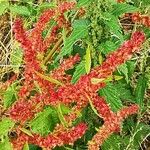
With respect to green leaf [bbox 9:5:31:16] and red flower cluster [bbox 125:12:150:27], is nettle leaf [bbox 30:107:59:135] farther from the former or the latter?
green leaf [bbox 9:5:31:16]

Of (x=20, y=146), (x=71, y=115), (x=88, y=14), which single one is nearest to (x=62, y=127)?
(x=71, y=115)

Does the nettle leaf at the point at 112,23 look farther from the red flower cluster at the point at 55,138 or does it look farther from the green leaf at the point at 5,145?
the green leaf at the point at 5,145

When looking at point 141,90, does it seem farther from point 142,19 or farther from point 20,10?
point 20,10

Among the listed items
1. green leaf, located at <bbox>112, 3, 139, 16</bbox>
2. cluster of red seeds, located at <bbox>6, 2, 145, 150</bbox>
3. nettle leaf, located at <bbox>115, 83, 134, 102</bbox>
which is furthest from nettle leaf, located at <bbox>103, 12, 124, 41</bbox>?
nettle leaf, located at <bbox>115, 83, 134, 102</bbox>

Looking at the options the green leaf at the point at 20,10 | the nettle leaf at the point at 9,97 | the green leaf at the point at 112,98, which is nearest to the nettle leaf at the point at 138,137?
the green leaf at the point at 112,98

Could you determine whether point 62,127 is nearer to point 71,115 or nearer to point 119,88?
point 71,115

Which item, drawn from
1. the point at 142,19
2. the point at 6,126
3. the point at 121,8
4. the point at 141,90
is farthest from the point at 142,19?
the point at 6,126
